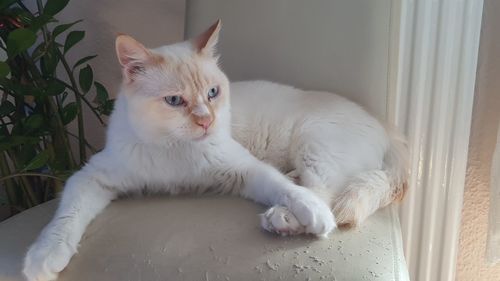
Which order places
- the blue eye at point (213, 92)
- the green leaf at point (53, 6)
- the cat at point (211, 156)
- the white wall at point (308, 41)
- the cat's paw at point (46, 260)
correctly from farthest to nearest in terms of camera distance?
the green leaf at point (53, 6) < the white wall at point (308, 41) < the blue eye at point (213, 92) < the cat at point (211, 156) < the cat's paw at point (46, 260)

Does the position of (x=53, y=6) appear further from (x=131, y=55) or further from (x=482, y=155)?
(x=482, y=155)

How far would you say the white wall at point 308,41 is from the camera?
109 centimetres

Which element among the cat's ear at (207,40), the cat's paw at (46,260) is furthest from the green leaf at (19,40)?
the cat's paw at (46,260)

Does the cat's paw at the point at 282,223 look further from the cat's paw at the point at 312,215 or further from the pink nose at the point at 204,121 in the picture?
A: the pink nose at the point at 204,121

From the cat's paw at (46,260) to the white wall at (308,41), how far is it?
0.61m

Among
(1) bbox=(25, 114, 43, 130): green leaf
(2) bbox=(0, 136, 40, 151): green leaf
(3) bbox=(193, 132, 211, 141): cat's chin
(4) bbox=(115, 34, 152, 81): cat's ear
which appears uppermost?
(4) bbox=(115, 34, 152, 81): cat's ear

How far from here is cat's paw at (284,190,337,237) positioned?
768mm

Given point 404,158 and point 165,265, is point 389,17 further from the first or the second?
point 165,265

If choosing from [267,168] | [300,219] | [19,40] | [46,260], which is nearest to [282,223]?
[300,219]

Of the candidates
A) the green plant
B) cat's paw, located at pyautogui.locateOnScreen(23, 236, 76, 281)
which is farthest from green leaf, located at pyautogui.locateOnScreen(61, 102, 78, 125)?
cat's paw, located at pyautogui.locateOnScreen(23, 236, 76, 281)

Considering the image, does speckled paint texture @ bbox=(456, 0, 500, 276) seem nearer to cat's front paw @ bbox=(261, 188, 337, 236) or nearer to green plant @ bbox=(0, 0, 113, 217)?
cat's front paw @ bbox=(261, 188, 337, 236)

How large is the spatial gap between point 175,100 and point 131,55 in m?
0.10

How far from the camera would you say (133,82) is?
3.05 ft

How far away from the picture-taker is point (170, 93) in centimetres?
90
